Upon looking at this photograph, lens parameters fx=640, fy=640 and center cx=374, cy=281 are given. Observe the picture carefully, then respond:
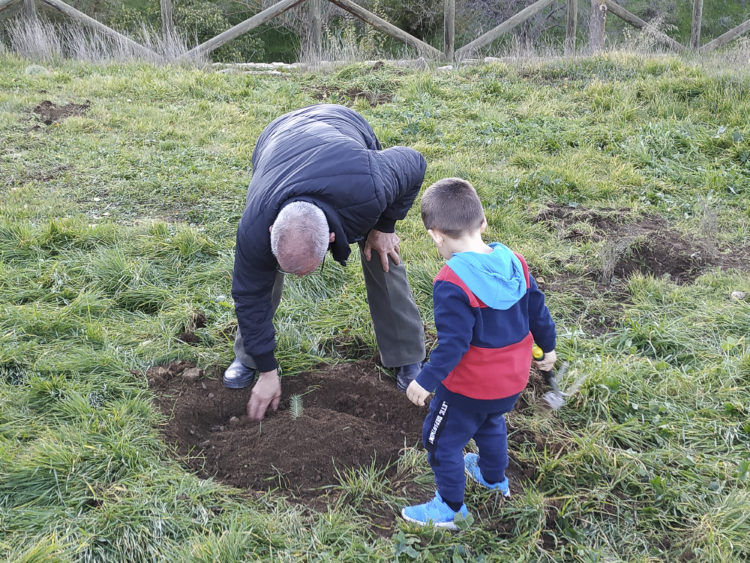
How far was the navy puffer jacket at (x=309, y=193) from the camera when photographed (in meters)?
2.82

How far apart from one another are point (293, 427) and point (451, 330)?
4.44ft

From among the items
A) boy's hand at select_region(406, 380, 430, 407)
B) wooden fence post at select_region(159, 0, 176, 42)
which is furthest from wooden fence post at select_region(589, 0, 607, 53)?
boy's hand at select_region(406, 380, 430, 407)

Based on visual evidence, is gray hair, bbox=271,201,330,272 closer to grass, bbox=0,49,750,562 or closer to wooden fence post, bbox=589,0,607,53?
grass, bbox=0,49,750,562

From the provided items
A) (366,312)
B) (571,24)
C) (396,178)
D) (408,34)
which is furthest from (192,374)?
(571,24)

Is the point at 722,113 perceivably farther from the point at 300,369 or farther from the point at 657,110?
the point at 300,369

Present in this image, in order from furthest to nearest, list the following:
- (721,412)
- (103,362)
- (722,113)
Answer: (722,113), (103,362), (721,412)

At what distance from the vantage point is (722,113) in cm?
731

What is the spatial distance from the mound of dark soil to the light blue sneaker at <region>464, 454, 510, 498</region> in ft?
1.11

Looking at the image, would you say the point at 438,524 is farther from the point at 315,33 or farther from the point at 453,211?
the point at 315,33

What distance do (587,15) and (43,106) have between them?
54.5 feet

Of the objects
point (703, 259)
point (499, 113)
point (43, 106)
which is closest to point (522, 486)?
point (703, 259)

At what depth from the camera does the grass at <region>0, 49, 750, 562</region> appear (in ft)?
8.98

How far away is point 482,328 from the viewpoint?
2393 millimetres

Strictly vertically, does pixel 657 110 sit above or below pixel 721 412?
above
